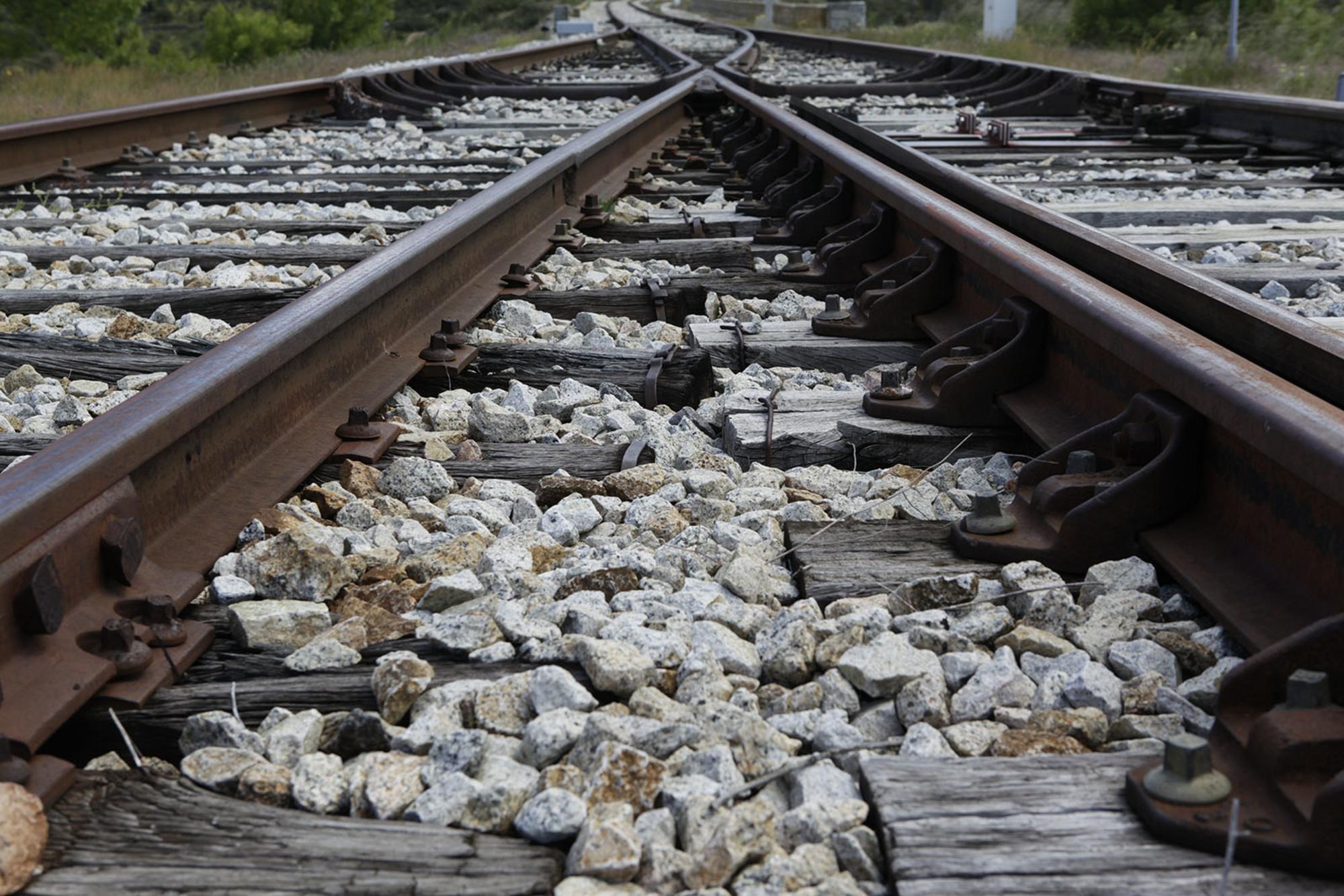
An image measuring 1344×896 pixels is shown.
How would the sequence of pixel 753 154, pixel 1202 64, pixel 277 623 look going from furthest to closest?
pixel 1202 64, pixel 753 154, pixel 277 623

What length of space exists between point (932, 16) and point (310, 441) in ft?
155

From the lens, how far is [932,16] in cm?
4656

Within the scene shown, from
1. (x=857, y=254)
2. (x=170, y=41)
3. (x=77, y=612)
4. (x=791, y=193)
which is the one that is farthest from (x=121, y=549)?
(x=170, y=41)

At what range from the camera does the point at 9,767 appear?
1.43 metres

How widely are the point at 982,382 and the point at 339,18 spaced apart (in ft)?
91.2

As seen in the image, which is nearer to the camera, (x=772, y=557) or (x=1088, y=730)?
(x=1088, y=730)

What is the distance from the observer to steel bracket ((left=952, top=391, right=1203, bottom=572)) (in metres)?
2.00

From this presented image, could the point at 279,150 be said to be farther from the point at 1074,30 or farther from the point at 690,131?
the point at 1074,30

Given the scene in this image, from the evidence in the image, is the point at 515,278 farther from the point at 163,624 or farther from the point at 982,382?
the point at 163,624

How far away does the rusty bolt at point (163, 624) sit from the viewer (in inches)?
70.0

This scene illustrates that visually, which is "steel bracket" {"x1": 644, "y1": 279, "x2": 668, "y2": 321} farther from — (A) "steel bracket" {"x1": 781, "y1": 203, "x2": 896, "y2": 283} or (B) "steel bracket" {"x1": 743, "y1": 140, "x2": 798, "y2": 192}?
(B) "steel bracket" {"x1": 743, "y1": 140, "x2": 798, "y2": 192}

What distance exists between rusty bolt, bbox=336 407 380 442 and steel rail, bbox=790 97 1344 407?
1469mm

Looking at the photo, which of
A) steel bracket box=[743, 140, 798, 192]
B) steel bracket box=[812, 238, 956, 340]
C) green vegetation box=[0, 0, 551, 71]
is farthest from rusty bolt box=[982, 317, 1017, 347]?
green vegetation box=[0, 0, 551, 71]

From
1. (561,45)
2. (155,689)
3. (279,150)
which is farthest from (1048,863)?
(561,45)
